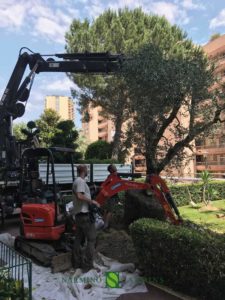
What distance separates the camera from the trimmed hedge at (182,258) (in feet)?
16.1

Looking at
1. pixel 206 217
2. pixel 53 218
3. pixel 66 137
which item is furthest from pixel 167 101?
pixel 66 137

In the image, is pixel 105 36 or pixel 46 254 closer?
pixel 46 254

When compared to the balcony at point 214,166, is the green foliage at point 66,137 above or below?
above

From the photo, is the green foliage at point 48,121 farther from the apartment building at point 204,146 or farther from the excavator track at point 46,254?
the excavator track at point 46,254

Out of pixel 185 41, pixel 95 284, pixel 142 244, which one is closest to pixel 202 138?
pixel 142 244

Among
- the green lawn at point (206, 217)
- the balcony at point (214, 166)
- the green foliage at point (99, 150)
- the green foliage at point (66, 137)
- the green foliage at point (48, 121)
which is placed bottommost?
the green lawn at point (206, 217)

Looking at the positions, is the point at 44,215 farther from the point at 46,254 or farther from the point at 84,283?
the point at 84,283

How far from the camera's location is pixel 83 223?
6465 mm

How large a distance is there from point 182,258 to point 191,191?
13.6 meters

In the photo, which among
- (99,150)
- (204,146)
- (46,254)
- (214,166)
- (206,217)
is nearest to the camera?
(46,254)

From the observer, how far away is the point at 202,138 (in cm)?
927

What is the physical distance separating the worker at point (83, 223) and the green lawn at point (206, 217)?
19.2 feet

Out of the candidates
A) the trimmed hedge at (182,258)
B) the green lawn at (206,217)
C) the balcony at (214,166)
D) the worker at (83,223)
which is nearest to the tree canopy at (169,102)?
the worker at (83,223)

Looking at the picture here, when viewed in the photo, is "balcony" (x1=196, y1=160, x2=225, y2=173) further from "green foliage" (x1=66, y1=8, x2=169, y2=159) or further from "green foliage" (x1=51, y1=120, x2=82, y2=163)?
"green foliage" (x1=51, y1=120, x2=82, y2=163)
